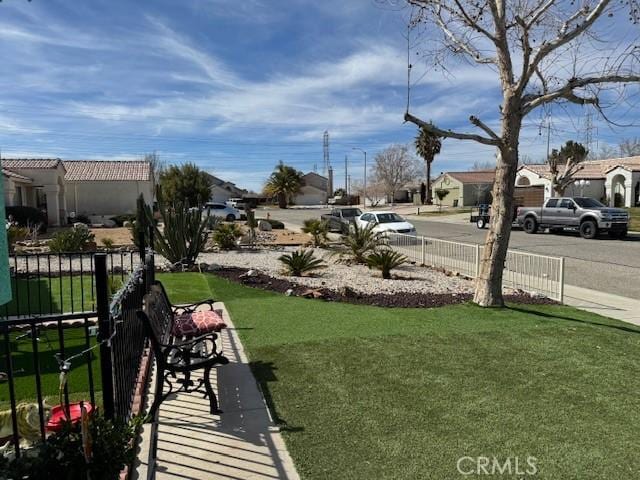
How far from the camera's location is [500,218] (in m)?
8.62

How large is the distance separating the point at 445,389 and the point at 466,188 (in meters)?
62.4

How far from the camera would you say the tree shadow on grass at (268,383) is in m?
4.14

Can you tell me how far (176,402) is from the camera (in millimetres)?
4738

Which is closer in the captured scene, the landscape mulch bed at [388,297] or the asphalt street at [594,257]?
the landscape mulch bed at [388,297]

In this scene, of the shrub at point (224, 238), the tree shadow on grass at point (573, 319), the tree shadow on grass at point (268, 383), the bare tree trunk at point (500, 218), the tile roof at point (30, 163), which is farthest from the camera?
the tile roof at point (30, 163)

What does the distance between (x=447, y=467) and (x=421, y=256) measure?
12157mm

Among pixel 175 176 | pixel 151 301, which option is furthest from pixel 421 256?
pixel 175 176

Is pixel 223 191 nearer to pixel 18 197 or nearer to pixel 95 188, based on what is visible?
pixel 95 188

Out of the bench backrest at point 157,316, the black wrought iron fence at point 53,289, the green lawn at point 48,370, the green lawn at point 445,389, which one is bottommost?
the green lawn at point 445,389

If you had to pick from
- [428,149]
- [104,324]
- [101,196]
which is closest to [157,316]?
[104,324]

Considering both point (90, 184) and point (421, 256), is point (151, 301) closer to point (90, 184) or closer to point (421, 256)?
point (421, 256)

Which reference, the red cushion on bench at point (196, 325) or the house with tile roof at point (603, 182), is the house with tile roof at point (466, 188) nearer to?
the house with tile roof at point (603, 182)

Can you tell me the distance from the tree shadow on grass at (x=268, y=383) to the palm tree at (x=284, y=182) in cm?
7123

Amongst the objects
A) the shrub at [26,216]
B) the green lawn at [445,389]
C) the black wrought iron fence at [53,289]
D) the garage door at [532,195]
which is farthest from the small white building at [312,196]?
the green lawn at [445,389]
